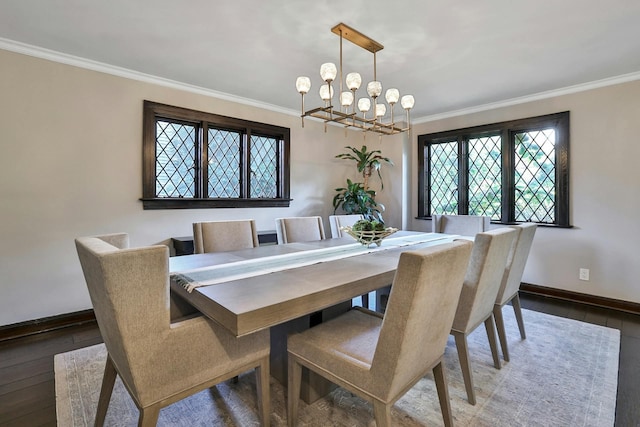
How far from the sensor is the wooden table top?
1077 mm

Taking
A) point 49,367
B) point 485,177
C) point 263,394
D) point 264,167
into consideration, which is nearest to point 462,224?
point 485,177

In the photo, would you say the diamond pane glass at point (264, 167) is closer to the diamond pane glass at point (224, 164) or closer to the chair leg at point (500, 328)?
the diamond pane glass at point (224, 164)

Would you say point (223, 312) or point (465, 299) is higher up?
point (223, 312)

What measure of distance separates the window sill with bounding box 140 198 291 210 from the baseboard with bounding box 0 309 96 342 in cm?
111

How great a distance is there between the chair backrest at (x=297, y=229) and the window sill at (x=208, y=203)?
3.48ft

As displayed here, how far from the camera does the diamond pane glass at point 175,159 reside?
128 inches

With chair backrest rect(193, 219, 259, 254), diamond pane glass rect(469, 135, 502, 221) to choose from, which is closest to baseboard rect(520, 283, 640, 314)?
diamond pane glass rect(469, 135, 502, 221)

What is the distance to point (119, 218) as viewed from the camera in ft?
9.75

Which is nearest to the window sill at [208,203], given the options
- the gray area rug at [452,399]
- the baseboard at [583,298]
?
the gray area rug at [452,399]

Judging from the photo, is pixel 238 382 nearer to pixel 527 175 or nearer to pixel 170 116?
→ pixel 170 116

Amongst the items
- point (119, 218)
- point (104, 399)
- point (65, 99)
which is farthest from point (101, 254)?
point (65, 99)

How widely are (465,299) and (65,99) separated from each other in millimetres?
3496

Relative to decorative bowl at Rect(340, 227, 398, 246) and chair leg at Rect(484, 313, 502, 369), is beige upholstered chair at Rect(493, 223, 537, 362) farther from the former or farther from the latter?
decorative bowl at Rect(340, 227, 398, 246)

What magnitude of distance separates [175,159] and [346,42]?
7.10 feet
